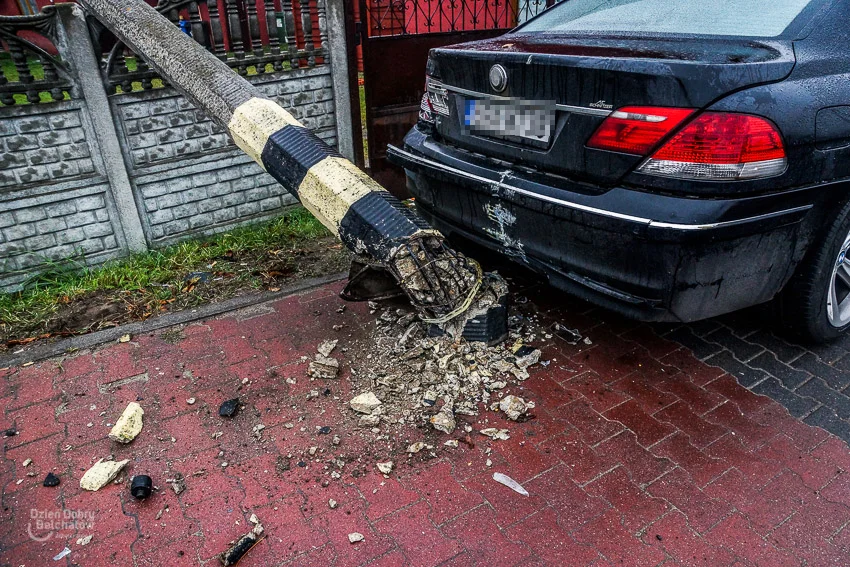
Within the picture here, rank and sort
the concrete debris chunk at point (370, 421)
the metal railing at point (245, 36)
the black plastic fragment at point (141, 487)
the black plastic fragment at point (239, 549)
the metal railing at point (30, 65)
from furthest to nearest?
the metal railing at point (245, 36), the metal railing at point (30, 65), the concrete debris chunk at point (370, 421), the black plastic fragment at point (141, 487), the black plastic fragment at point (239, 549)

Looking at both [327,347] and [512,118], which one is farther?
[327,347]

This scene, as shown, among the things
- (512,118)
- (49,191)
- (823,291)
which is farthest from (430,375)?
(49,191)

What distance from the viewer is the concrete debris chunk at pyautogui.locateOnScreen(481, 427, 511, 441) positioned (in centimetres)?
258

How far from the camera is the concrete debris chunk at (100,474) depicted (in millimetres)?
2385

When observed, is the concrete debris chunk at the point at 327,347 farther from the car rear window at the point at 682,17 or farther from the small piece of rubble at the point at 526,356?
the car rear window at the point at 682,17

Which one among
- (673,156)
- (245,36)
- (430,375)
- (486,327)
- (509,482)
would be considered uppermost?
(245,36)

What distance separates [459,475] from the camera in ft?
7.86

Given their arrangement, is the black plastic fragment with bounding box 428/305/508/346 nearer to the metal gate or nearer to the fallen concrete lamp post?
the fallen concrete lamp post

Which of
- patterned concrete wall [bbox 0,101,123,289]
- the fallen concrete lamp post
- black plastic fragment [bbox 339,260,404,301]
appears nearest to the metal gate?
the fallen concrete lamp post

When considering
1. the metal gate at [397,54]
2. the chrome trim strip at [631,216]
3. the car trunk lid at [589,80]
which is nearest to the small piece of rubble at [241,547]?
the chrome trim strip at [631,216]

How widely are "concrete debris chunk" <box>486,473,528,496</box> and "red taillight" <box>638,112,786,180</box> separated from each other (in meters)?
1.37

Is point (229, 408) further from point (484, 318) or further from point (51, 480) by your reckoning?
point (484, 318)

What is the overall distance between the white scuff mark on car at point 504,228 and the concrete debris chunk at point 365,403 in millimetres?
998

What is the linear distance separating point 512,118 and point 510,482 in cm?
162
